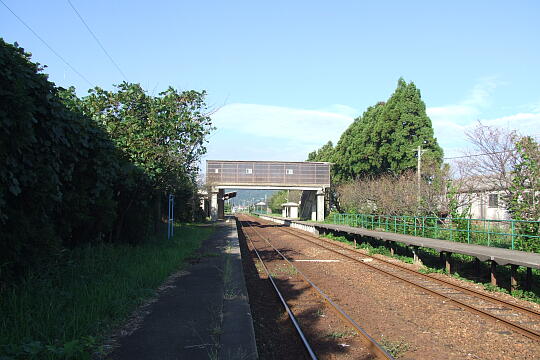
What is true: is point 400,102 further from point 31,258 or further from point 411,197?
point 31,258

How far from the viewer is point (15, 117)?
5.80 meters

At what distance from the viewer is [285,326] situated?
744 cm

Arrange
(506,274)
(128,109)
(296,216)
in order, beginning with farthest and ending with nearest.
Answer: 1. (296,216)
2. (128,109)
3. (506,274)

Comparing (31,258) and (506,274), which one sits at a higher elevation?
(31,258)

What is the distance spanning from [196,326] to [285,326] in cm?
177

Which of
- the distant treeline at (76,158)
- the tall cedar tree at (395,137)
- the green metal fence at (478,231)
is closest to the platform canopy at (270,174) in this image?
the tall cedar tree at (395,137)

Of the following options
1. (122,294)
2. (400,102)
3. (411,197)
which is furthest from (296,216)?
(122,294)

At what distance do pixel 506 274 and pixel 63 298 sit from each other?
1128cm

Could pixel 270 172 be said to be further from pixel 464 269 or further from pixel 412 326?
pixel 412 326

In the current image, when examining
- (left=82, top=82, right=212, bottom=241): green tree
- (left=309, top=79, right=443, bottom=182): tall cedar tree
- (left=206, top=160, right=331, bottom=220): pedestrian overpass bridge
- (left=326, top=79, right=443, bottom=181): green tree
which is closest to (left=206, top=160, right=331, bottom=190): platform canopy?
(left=206, top=160, right=331, bottom=220): pedestrian overpass bridge

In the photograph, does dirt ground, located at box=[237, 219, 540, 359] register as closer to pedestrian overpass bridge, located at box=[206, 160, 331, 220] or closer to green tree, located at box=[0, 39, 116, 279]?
green tree, located at box=[0, 39, 116, 279]

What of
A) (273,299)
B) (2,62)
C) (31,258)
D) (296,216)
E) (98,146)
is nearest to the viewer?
(2,62)

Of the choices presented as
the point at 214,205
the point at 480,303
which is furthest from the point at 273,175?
the point at 480,303

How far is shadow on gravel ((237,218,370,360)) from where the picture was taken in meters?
6.11
